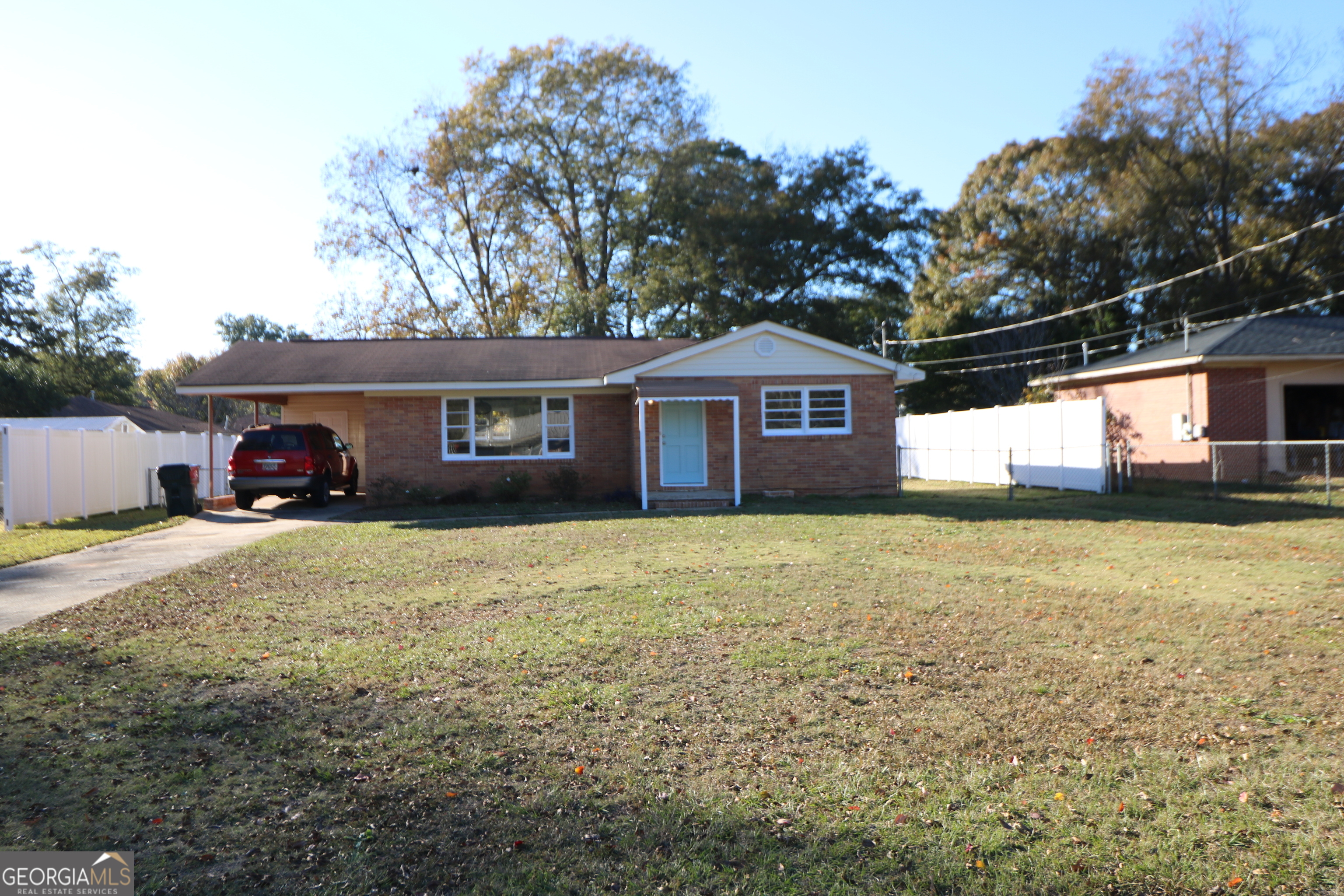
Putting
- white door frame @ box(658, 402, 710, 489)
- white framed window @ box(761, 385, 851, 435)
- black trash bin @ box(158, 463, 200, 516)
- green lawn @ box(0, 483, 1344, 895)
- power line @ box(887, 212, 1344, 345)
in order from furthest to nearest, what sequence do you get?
power line @ box(887, 212, 1344, 345) < white framed window @ box(761, 385, 851, 435) < white door frame @ box(658, 402, 710, 489) < black trash bin @ box(158, 463, 200, 516) < green lawn @ box(0, 483, 1344, 895)

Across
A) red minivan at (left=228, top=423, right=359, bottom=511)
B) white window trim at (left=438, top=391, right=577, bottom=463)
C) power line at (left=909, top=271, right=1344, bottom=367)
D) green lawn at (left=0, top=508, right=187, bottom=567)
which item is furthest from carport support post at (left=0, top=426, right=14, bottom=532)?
power line at (left=909, top=271, right=1344, bottom=367)

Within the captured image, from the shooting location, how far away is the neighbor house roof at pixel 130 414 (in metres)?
37.7

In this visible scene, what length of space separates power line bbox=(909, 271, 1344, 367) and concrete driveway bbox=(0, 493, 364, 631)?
26973 mm

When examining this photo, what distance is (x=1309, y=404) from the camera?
24.4 m

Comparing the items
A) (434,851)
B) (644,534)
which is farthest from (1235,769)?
(644,534)

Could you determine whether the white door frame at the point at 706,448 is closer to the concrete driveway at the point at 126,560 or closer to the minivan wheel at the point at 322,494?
the concrete driveway at the point at 126,560

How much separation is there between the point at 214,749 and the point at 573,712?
1.92 m

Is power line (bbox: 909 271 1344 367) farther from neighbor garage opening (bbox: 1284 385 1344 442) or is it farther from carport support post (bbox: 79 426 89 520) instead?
carport support post (bbox: 79 426 89 520)

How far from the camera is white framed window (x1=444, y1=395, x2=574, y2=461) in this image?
20.5 m

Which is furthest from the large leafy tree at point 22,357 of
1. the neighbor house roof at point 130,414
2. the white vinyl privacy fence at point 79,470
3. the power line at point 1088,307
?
the power line at point 1088,307

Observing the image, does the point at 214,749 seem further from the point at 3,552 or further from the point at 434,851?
the point at 3,552

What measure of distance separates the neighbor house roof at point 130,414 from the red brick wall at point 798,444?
1008 inches

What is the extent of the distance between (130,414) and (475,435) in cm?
2647

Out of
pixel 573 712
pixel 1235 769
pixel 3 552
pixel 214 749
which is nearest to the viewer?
pixel 1235 769
